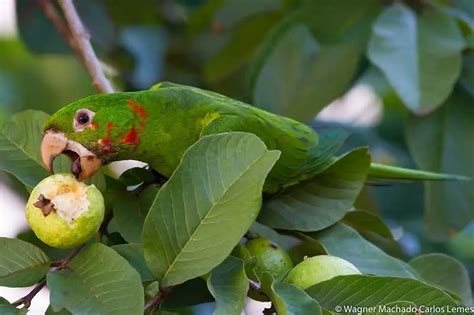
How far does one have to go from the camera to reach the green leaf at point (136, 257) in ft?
2.74

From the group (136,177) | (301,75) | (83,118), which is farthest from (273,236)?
(301,75)

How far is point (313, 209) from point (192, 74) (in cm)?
107

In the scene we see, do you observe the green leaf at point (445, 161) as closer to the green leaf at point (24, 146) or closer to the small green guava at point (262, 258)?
the small green guava at point (262, 258)

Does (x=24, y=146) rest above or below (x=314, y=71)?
above

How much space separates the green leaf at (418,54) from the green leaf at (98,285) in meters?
0.72

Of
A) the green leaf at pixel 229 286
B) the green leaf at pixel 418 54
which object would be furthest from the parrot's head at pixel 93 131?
the green leaf at pixel 418 54

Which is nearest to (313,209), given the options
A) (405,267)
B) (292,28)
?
(405,267)

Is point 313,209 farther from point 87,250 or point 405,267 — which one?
point 87,250

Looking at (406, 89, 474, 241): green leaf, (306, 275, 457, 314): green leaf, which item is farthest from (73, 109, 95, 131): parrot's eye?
(406, 89, 474, 241): green leaf

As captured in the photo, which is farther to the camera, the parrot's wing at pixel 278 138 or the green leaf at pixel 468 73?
the green leaf at pixel 468 73

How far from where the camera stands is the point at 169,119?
1051mm

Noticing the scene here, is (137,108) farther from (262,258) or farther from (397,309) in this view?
(397,309)

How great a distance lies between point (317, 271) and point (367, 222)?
0.27 m

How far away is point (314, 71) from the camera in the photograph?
4.85ft
